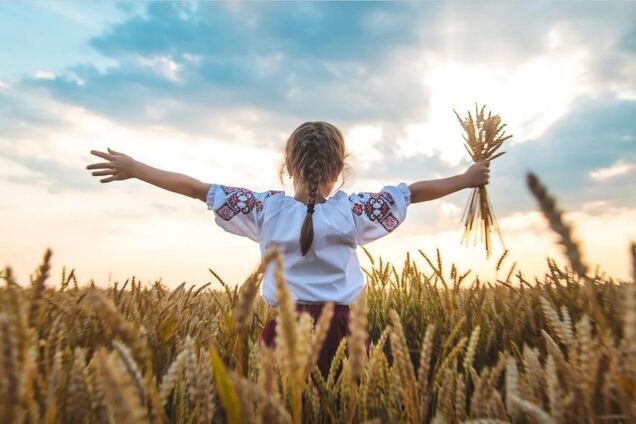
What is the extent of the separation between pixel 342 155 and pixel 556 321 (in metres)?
2.31

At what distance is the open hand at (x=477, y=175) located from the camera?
3.14 m

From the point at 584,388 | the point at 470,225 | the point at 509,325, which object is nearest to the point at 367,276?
the point at 470,225

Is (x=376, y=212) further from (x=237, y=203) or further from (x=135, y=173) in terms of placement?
(x=135, y=173)

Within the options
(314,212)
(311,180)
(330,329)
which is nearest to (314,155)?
(311,180)

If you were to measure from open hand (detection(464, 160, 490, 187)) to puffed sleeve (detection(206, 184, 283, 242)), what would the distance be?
119 cm

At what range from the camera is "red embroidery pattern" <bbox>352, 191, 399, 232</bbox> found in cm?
294

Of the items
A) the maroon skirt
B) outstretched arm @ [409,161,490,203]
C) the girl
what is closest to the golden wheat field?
the maroon skirt

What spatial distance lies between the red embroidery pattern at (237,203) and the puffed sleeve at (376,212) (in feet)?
1.73

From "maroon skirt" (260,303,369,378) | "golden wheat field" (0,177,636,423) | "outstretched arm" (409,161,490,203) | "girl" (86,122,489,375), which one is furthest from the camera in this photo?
"outstretched arm" (409,161,490,203)

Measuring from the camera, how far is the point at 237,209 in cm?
292

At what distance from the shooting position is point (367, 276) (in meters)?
3.46

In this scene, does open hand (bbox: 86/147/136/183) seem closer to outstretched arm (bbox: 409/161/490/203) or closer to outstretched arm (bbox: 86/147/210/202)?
outstretched arm (bbox: 86/147/210/202)

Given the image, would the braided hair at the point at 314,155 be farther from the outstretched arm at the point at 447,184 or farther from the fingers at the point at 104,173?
the fingers at the point at 104,173

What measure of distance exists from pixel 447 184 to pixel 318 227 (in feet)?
2.89
